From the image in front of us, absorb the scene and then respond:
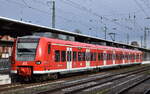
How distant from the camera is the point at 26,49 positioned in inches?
710

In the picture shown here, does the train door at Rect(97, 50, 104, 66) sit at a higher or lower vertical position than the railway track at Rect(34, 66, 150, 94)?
higher

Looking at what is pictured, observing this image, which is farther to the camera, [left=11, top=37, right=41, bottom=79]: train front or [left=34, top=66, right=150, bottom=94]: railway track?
[left=11, top=37, right=41, bottom=79]: train front

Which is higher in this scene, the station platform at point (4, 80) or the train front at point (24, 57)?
the train front at point (24, 57)

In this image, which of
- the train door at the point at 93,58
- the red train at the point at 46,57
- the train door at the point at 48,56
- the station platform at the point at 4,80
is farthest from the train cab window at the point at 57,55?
the train door at the point at 93,58

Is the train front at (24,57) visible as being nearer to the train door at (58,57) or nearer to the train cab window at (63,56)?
the train door at (58,57)

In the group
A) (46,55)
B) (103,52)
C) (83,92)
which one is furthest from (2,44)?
(103,52)

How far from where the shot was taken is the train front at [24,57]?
17.5 metres

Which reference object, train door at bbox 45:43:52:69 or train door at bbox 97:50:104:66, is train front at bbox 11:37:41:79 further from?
train door at bbox 97:50:104:66

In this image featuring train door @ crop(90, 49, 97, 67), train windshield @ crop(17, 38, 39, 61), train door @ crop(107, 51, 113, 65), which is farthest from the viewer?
train door @ crop(107, 51, 113, 65)

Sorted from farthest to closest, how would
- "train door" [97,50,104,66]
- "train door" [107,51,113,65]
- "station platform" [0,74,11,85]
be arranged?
"train door" [107,51,113,65], "train door" [97,50,104,66], "station platform" [0,74,11,85]

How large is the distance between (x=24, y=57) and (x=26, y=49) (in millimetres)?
534

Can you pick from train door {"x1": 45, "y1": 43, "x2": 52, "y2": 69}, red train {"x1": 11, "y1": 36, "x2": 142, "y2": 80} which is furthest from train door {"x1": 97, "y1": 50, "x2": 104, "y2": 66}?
train door {"x1": 45, "y1": 43, "x2": 52, "y2": 69}

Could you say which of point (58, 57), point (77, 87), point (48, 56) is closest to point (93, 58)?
point (58, 57)

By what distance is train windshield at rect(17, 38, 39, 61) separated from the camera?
17719 millimetres
